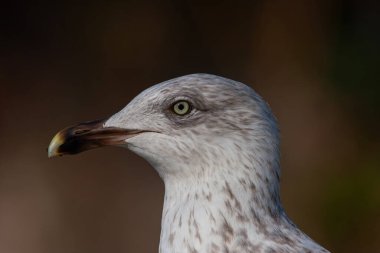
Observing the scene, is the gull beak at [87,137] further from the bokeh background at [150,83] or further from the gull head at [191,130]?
the bokeh background at [150,83]

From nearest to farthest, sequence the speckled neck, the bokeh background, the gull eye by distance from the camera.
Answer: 1. the speckled neck
2. the gull eye
3. the bokeh background

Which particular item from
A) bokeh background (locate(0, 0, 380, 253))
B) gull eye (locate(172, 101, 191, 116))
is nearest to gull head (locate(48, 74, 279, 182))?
gull eye (locate(172, 101, 191, 116))

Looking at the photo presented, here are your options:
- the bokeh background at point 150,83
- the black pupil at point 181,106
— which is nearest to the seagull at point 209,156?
the black pupil at point 181,106

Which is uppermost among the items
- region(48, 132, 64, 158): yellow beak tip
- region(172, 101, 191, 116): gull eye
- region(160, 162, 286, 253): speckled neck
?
region(172, 101, 191, 116): gull eye

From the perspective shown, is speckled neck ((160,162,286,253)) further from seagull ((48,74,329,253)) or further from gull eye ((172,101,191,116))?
gull eye ((172,101,191,116))

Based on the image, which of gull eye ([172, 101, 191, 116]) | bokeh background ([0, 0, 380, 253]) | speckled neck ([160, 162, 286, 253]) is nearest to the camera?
speckled neck ([160, 162, 286, 253])

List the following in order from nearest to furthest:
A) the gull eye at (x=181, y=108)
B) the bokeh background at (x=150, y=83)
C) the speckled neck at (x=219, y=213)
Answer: the speckled neck at (x=219, y=213) → the gull eye at (x=181, y=108) → the bokeh background at (x=150, y=83)

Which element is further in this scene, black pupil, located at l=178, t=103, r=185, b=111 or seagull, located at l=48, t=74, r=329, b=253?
black pupil, located at l=178, t=103, r=185, b=111

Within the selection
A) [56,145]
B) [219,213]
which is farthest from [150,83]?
[219,213]

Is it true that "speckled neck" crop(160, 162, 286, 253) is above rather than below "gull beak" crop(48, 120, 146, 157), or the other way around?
below

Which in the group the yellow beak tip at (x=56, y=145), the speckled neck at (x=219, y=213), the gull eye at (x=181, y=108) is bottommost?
the speckled neck at (x=219, y=213)
